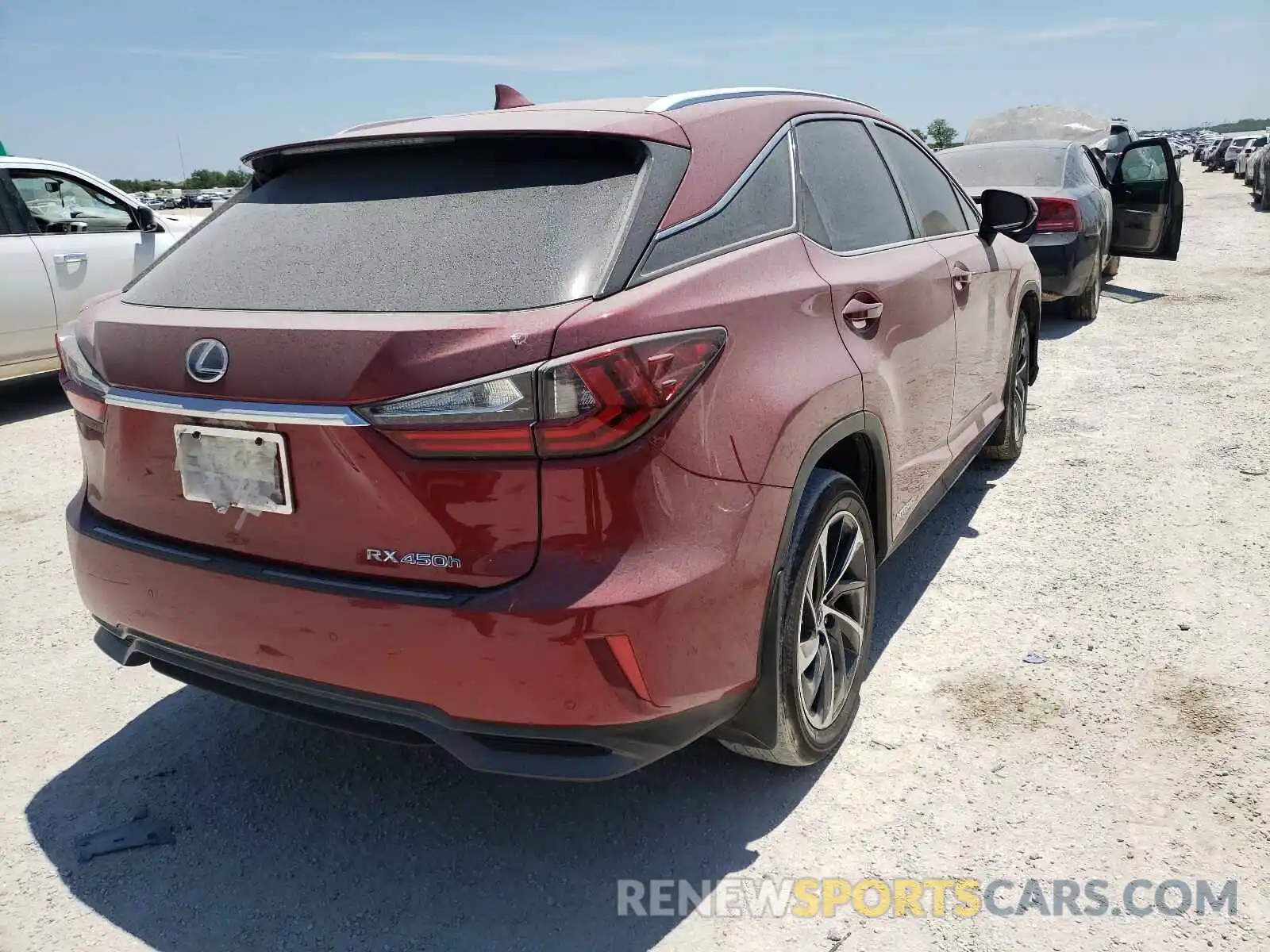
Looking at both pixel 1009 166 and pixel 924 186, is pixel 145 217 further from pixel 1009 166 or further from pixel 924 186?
pixel 1009 166

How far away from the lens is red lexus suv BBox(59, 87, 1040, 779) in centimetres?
198

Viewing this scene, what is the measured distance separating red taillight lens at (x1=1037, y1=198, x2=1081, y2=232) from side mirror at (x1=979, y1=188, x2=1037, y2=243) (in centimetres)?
454

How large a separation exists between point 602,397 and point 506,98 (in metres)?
1.68

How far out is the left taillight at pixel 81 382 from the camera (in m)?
2.40

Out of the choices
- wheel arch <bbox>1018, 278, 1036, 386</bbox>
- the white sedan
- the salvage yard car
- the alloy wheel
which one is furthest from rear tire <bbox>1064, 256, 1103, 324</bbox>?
the white sedan

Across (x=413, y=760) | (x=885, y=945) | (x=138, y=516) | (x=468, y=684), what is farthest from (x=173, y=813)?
(x=885, y=945)

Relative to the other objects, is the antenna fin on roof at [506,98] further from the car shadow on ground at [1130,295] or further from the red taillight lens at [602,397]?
the car shadow on ground at [1130,295]

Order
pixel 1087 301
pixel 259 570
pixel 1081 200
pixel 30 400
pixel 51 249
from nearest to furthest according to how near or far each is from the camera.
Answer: pixel 259 570, pixel 51 249, pixel 30 400, pixel 1081 200, pixel 1087 301

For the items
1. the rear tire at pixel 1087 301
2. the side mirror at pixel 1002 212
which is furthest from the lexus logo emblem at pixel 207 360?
the rear tire at pixel 1087 301

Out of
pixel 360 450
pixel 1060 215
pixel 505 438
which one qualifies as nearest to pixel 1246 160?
pixel 1060 215

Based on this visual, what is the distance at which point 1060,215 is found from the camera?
8539mm

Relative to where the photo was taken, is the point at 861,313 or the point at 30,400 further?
the point at 30,400

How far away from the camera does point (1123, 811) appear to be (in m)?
2.59

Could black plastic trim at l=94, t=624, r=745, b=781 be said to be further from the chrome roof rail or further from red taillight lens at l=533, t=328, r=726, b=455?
the chrome roof rail
